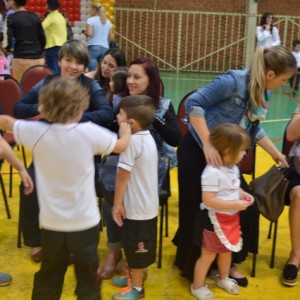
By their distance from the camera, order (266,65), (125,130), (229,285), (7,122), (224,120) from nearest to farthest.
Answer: (7,122)
(125,130)
(266,65)
(224,120)
(229,285)

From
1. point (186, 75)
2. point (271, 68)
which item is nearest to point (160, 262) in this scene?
point (271, 68)

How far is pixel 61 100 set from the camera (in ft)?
6.52

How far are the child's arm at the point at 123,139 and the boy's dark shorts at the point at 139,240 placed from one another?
0.56 meters

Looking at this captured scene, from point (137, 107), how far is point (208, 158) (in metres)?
0.46

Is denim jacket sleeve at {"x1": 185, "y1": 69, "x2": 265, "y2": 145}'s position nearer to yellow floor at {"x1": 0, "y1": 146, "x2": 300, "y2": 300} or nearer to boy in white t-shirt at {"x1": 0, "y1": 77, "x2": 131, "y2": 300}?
boy in white t-shirt at {"x1": 0, "y1": 77, "x2": 131, "y2": 300}

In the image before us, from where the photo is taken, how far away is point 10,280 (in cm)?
289

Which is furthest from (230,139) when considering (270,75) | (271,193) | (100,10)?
(100,10)

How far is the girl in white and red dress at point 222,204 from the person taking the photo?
8.37ft

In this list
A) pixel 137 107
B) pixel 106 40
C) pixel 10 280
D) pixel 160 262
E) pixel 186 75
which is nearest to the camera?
pixel 137 107

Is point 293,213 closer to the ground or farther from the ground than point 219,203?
closer to the ground

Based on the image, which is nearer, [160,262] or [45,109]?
[45,109]

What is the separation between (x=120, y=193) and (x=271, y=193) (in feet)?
3.26

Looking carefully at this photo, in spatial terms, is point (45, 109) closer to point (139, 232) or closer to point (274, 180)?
point (139, 232)

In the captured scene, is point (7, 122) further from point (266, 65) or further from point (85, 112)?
point (266, 65)
